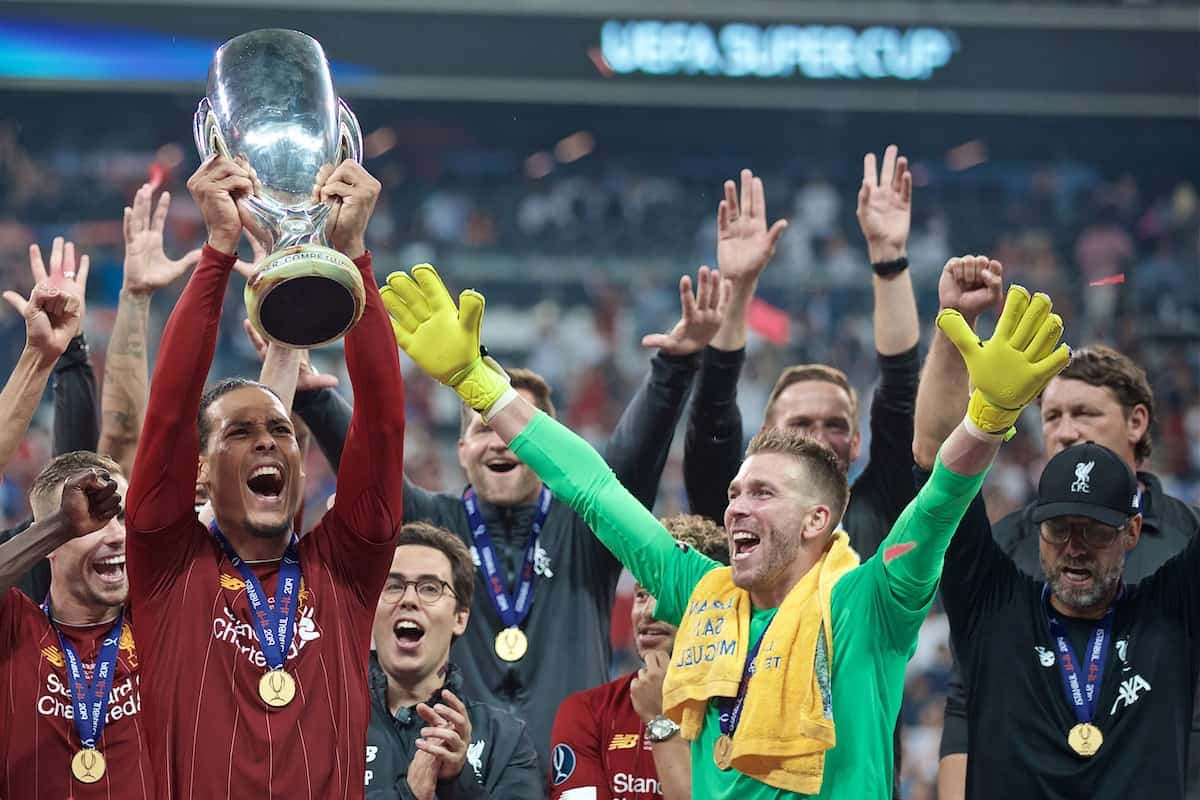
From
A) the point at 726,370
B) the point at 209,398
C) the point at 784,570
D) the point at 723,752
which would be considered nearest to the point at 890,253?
the point at 726,370

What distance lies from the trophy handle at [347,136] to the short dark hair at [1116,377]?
2.04 m

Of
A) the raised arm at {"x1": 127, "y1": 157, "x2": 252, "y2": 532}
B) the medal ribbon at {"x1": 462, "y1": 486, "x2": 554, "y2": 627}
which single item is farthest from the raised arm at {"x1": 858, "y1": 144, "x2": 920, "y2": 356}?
the raised arm at {"x1": 127, "y1": 157, "x2": 252, "y2": 532}

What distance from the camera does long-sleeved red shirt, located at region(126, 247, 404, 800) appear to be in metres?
3.19

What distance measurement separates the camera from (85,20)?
14.3 metres

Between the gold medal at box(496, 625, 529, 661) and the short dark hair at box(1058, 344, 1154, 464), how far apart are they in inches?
64.7

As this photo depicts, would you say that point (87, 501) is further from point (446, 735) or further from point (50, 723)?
point (446, 735)

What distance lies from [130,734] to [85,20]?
1194 centimetres

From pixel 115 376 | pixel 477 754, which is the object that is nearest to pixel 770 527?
pixel 477 754

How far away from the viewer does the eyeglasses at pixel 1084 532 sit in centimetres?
388

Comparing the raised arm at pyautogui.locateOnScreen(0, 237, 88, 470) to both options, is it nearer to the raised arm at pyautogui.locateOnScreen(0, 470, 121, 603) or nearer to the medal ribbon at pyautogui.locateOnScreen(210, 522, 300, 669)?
the raised arm at pyautogui.locateOnScreen(0, 470, 121, 603)

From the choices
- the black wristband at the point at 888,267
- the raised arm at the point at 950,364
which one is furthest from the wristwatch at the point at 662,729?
the black wristband at the point at 888,267

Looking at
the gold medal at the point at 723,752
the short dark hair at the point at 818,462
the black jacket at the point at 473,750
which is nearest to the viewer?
the gold medal at the point at 723,752

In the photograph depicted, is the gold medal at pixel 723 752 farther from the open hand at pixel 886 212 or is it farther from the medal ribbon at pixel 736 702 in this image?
the open hand at pixel 886 212

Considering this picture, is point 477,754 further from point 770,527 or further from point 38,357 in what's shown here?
point 38,357
